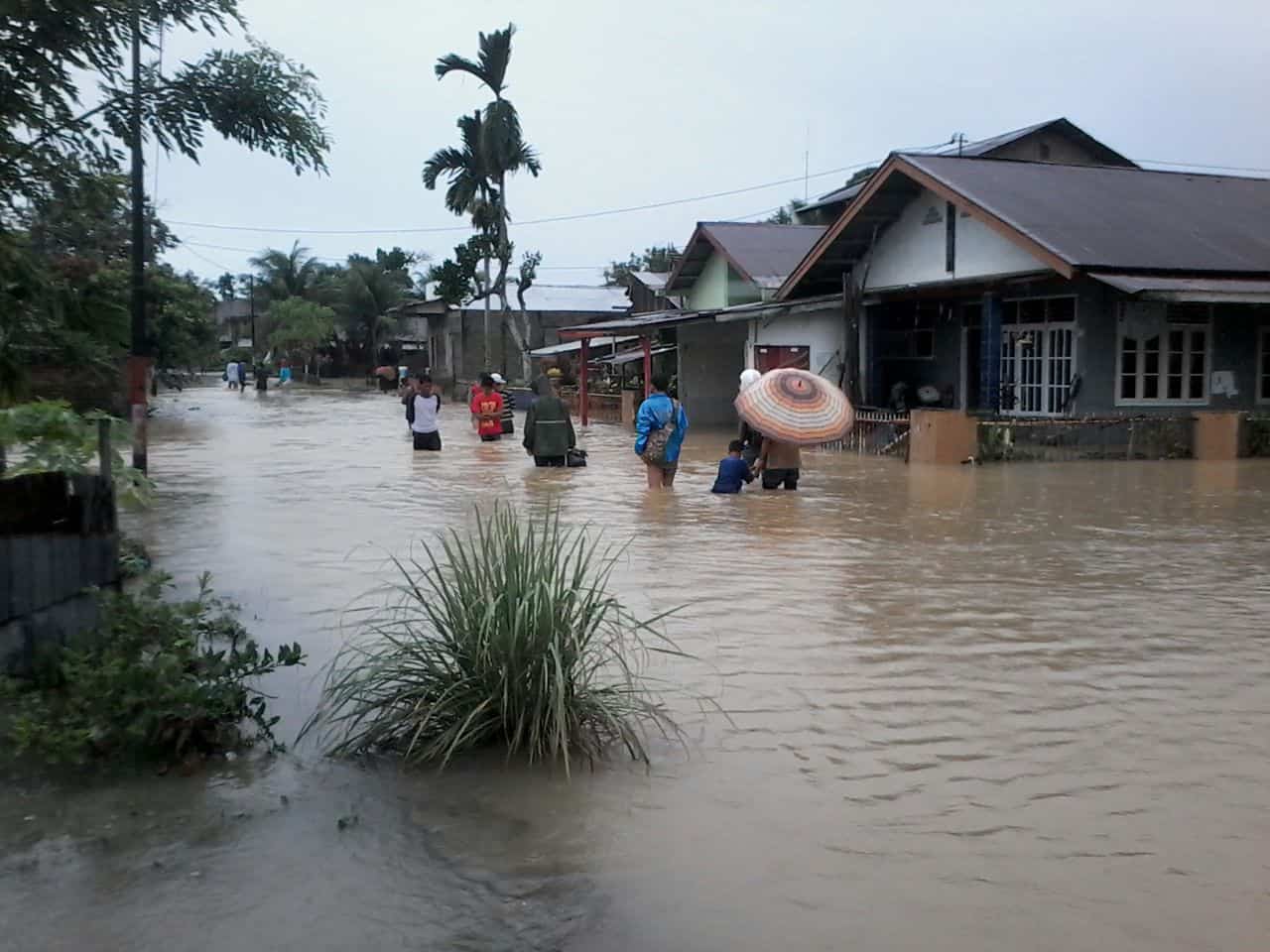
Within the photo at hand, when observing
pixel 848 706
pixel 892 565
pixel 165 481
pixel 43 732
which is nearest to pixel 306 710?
pixel 43 732

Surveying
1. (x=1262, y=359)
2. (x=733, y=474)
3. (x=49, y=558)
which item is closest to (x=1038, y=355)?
(x=1262, y=359)

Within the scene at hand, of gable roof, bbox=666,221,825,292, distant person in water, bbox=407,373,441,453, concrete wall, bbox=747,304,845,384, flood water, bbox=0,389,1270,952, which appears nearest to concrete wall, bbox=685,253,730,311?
gable roof, bbox=666,221,825,292

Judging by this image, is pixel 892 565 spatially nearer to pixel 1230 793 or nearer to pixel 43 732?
pixel 1230 793

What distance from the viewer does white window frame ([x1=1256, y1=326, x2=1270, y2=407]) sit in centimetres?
2228

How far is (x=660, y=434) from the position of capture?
1535 cm

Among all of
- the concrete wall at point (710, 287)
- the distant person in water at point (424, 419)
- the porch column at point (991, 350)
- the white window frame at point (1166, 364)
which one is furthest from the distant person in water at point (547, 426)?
the concrete wall at point (710, 287)

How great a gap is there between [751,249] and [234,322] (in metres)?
82.3

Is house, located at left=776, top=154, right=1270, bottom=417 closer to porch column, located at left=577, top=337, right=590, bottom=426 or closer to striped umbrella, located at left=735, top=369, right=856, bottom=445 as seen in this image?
striped umbrella, located at left=735, top=369, right=856, bottom=445

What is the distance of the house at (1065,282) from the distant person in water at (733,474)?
6.67m

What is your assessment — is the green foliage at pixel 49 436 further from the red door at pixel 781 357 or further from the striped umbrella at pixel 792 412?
the red door at pixel 781 357

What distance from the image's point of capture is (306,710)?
20.6 feet

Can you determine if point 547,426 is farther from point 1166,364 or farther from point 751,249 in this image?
point 751,249

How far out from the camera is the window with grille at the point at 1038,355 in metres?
21.7

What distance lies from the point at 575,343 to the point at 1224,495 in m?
26.7
